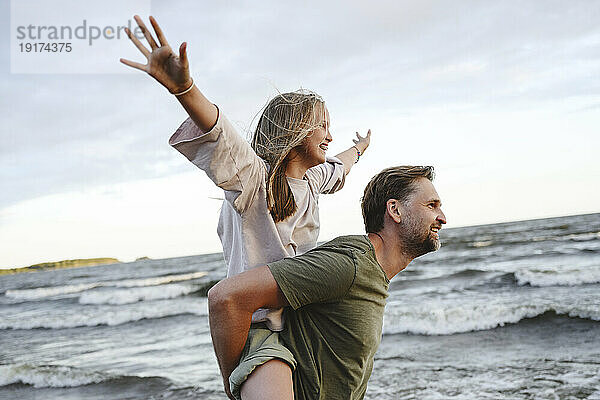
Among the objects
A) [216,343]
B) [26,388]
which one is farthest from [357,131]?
[26,388]

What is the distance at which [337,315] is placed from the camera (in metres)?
1.92

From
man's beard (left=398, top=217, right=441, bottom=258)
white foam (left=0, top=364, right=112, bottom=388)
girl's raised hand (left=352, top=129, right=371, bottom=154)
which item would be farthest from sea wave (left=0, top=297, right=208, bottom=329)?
man's beard (left=398, top=217, right=441, bottom=258)

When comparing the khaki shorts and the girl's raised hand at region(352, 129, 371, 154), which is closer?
the khaki shorts

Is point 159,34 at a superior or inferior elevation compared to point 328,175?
superior

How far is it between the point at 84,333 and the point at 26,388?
4940 millimetres

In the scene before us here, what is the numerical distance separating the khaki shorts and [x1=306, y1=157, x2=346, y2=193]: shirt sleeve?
67cm

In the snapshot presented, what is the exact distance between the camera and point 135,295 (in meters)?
18.5

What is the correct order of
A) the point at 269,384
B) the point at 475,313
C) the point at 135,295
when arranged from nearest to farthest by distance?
the point at 269,384 < the point at 475,313 < the point at 135,295

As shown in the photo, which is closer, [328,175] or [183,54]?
[183,54]

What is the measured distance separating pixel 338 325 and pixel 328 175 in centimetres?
80

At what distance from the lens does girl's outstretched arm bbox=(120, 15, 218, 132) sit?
142 centimetres

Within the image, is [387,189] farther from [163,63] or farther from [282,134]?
[163,63]

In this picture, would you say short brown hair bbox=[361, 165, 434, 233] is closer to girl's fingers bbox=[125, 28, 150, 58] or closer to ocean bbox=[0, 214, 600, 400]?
girl's fingers bbox=[125, 28, 150, 58]

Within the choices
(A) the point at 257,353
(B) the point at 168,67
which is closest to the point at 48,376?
(A) the point at 257,353
